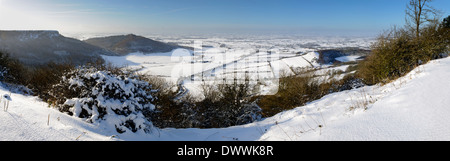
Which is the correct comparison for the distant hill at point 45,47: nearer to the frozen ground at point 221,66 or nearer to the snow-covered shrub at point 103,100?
the frozen ground at point 221,66

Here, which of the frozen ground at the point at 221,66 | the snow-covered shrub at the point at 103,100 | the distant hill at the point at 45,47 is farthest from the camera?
the distant hill at the point at 45,47

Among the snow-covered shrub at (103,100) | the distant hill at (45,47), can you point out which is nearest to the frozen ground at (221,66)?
the distant hill at (45,47)

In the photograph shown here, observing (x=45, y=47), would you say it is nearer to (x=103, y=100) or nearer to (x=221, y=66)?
(x=221, y=66)

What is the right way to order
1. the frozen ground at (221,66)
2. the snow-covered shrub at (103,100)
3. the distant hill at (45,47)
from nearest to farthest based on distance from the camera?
the snow-covered shrub at (103,100) → the frozen ground at (221,66) → the distant hill at (45,47)

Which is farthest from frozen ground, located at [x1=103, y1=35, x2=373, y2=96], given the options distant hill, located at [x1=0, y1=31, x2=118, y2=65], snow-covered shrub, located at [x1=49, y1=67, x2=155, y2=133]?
snow-covered shrub, located at [x1=49, y1=67, x2=155, y2=133]

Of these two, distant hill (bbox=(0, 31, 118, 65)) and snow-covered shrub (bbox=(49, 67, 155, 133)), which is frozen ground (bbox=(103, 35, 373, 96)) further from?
snow-covered shrub (bbox=(49, 67, 155, 133))

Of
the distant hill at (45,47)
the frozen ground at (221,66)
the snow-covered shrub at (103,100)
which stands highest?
the distant hill at (45,47)

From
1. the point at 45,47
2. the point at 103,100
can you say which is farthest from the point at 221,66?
the point at 45,47

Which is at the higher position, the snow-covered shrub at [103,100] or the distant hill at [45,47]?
the distant hill at [45,47]
